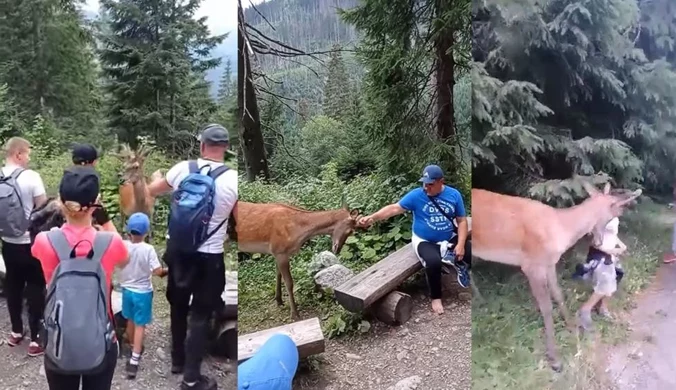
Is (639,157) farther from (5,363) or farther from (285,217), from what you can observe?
(5,363)

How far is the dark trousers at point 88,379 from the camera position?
2074 millimetres

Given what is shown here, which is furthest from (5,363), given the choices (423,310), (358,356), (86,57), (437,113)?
(437,113)

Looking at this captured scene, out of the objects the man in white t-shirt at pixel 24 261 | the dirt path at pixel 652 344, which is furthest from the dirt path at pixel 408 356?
the man in white t-shirt at pixel 24 261

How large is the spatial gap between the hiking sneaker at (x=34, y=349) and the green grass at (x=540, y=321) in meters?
1.55

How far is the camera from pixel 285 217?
2.42 m

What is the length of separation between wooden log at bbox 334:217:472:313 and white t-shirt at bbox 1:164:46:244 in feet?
3.69

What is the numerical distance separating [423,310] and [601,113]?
99 centimetres

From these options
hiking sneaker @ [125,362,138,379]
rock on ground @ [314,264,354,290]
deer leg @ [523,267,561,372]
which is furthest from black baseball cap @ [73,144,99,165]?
deer leg @ [523,267,561,372]

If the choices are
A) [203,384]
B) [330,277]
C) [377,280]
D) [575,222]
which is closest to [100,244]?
[203,384]

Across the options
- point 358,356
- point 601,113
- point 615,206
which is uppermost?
point 601,113

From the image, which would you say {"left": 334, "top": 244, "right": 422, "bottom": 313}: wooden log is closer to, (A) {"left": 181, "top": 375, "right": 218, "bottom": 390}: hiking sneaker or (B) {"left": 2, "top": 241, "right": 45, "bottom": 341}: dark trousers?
(A) {"left": 181, "top": 375, "right": 218, "bottom": 390}: hiking sneaker

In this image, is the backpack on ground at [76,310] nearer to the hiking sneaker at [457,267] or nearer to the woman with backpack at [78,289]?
the woman with backpack at [78,289]

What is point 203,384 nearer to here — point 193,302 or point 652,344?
point 193,302

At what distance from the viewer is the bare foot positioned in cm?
246
